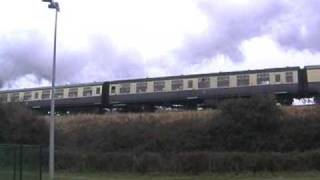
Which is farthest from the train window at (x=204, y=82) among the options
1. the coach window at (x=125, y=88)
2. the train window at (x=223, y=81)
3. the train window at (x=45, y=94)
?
the train window at (x=45, y=94)

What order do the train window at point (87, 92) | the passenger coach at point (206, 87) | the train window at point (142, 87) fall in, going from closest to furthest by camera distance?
the passenger coach at point (206, 87) < the train window at point (142, 87) < the train window at point (87, 92)

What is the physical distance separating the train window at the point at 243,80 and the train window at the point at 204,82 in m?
3.20

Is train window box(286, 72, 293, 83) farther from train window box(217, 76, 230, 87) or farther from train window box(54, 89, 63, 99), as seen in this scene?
train window box(54, 89, 63, 99)

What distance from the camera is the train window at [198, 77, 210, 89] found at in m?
59.7

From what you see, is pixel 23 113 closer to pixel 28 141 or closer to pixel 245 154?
pixel 28 141

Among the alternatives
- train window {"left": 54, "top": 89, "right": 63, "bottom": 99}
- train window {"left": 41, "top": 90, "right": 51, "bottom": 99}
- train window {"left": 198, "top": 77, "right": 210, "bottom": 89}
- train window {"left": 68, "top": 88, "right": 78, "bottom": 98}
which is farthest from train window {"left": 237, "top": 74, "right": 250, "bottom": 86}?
train window {"left": 41, "top": 90, "right": 51, "bottom": 99}

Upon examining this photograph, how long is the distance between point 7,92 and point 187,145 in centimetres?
3618

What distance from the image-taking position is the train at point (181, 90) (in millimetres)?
55188

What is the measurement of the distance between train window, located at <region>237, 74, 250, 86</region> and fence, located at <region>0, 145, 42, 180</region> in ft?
107

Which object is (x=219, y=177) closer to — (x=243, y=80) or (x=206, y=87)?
(x=243, y=80)

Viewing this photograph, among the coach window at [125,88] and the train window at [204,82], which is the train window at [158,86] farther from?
the train window at [204,82]

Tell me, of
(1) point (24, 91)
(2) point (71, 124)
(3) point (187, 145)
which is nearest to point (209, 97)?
(3) point (187, 145)

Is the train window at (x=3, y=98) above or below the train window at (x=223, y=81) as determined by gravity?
below

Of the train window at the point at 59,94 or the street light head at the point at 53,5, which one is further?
the train window at the point at 59,94
